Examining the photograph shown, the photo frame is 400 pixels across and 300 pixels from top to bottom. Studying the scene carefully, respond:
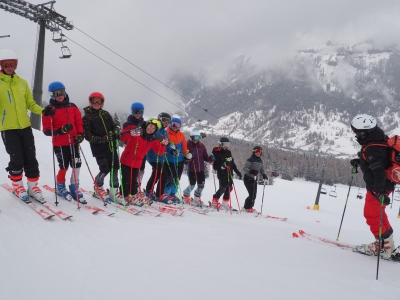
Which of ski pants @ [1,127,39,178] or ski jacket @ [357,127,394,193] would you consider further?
ski pants @ [1,127,39,178]

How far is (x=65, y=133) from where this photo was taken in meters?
4.99

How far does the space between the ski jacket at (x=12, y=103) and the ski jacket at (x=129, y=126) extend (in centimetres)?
181

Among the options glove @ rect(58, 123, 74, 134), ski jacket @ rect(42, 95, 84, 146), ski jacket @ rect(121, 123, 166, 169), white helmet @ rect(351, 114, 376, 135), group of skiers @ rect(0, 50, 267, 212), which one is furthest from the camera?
ski jacket @ rect(121, 123, 166, 169)


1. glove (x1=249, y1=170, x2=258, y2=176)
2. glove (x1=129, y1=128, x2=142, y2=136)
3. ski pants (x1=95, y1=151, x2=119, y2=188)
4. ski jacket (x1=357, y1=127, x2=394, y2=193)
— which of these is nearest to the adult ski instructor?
ski pants (x1=95, y1=151, x2=119, y2=188)

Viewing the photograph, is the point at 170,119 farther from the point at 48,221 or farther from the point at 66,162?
the point at 48,221

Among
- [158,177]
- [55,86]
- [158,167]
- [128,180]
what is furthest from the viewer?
[158,177]

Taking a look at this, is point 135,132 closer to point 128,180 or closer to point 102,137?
point 102,137

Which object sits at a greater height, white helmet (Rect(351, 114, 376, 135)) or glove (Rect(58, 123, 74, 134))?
white helmet (Rect(351, 114, 376, 135))

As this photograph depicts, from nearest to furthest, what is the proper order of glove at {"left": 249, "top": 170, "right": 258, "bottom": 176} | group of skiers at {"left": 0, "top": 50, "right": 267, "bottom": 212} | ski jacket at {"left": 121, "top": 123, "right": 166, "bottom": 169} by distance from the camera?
group of skiers at {"left": 0, "top": 50, "right": 267, "bottom": 212} → ski jacket at {"left": 121, "top": 123, "right": 166, "bottom": 169} → glove at {"left": 249, "top": 170, "right": 258, "bottom": 176}

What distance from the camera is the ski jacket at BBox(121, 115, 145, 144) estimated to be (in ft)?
19.2

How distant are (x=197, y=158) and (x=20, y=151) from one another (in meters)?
4.56

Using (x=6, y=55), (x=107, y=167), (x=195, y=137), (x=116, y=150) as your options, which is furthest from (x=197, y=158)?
(x=6, y=55)

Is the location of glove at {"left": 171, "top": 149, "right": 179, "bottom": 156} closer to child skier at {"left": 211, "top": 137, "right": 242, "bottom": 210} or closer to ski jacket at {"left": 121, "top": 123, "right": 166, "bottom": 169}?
ski jacket at {"left": 121, "top": 123, "right": 166, "bottom": 169}

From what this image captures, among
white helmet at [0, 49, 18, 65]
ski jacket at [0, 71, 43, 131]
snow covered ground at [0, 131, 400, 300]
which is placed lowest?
snow covered ground at [0, 131, 400, 300]
